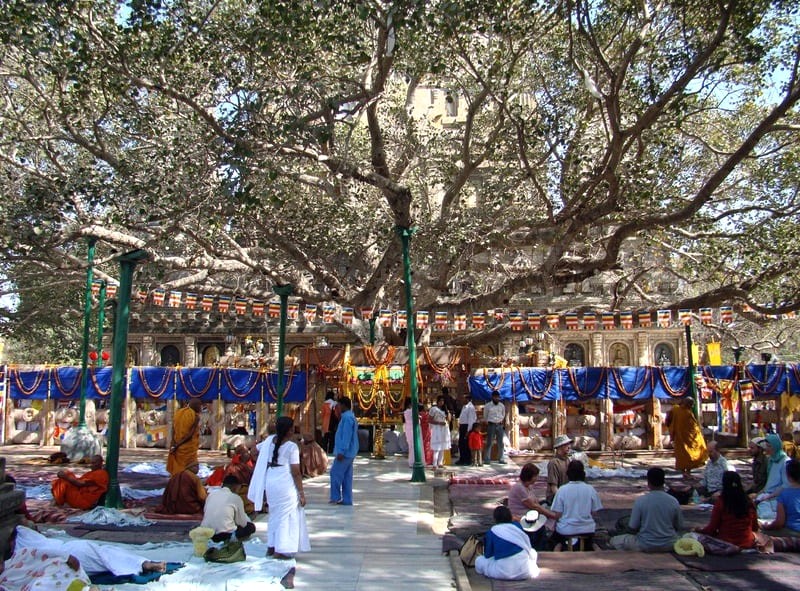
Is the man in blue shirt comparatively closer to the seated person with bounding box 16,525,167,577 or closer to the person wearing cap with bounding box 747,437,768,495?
the seated person with bounding box 16,525,167,577

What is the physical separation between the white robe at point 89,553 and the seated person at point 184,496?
9.98ft

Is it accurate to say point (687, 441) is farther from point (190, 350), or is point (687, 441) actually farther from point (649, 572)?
point (190, 350)

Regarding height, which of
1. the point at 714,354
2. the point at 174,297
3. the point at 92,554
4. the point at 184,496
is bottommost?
the point at 92,554

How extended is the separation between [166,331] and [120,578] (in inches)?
1252

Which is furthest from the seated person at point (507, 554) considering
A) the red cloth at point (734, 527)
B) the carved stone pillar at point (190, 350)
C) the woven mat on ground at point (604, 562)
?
the carved stone pillar at point (190, 350)

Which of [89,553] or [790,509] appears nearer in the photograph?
[89,553]

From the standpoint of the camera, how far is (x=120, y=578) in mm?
7008

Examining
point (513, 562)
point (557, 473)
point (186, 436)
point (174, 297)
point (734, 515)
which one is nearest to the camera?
point (513, 562)

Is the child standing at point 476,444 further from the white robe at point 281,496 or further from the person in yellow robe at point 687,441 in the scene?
the white robe at point 281,496

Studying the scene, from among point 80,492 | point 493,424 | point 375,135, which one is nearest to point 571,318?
point 493,424

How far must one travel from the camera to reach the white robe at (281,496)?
775 cm

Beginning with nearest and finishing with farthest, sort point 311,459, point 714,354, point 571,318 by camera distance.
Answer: point 311,459
point 571,318
point 714,354

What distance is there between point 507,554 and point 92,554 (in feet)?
12.8

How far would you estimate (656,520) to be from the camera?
8250mm
